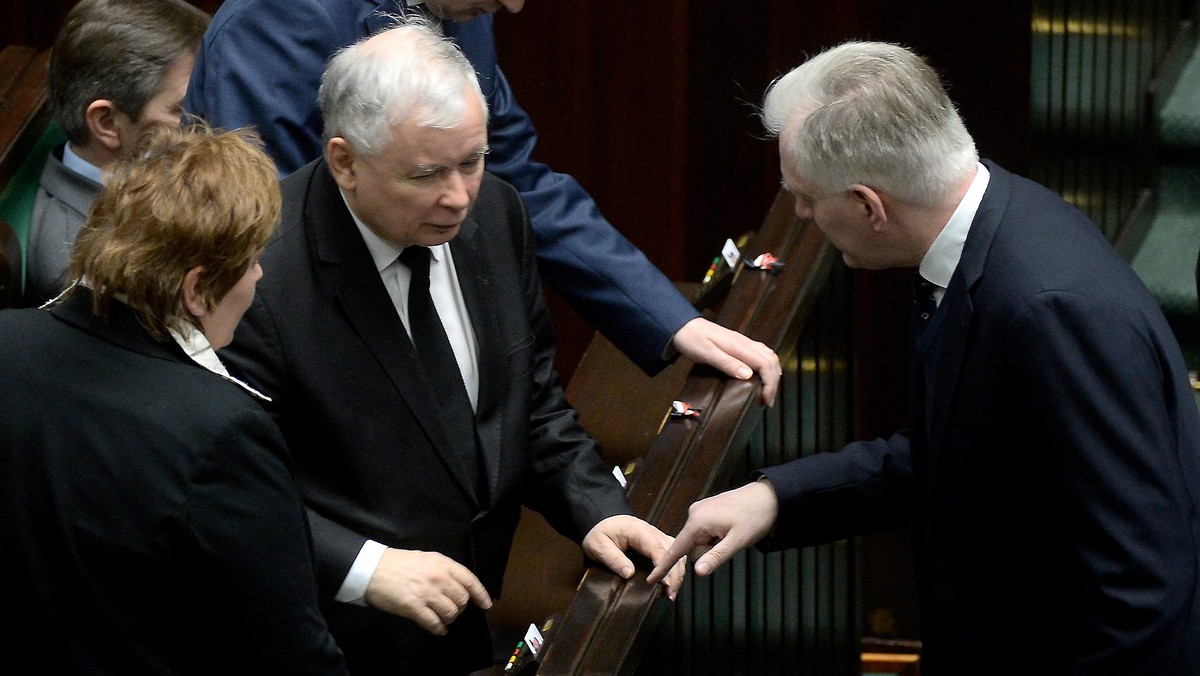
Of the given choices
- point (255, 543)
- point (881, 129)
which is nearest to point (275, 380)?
point (255, 543)

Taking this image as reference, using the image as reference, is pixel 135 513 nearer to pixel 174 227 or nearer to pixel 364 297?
pixel 174 227

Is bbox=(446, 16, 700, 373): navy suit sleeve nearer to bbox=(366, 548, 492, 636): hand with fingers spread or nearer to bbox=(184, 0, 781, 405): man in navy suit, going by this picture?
bbox=(184, 0, 781, 405): man in navy suit

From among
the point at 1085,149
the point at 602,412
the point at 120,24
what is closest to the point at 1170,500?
the point at 602,412

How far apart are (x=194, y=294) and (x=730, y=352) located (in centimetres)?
111

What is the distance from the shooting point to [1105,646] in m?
1.81

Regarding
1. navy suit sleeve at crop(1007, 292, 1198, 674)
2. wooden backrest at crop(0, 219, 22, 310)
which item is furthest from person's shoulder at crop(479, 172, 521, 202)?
wooden backrest at crop(0, 219, 22, 310)

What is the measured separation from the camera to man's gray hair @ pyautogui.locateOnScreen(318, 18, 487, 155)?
84.2 inches

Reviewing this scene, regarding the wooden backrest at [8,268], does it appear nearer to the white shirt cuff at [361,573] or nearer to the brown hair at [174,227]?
the white shirt cuff at [361,573]

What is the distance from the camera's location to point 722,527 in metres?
2.34

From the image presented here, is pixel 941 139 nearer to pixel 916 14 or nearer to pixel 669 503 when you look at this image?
pixel 669 503

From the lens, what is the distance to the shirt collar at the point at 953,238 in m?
2.02

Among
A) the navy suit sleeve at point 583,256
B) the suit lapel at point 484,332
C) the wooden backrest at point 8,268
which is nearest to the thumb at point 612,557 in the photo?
the suit lapel at point 484,332

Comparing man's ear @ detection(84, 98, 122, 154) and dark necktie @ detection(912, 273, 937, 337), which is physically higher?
man's ear @ detection(84, 98, 122, 154)

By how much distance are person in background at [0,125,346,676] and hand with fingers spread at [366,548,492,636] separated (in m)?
0.37
